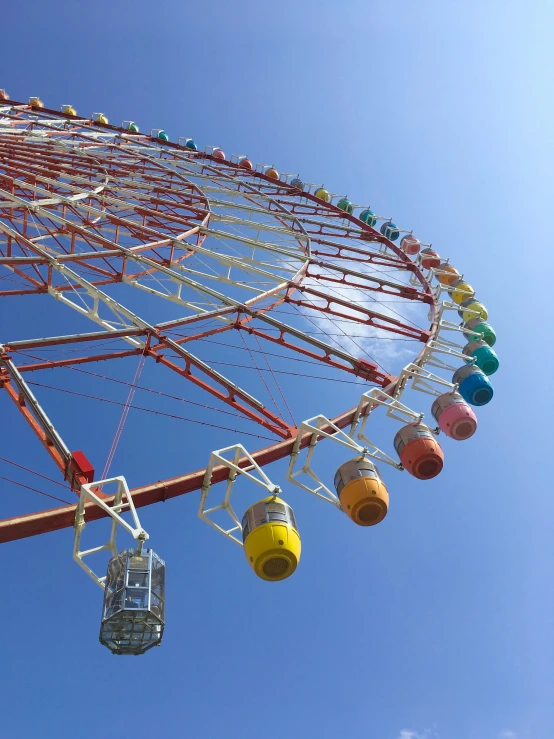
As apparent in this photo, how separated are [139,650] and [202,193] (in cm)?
2082

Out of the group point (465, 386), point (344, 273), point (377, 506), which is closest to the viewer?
point (377, 506)

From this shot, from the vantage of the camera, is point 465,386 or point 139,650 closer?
point 139,650

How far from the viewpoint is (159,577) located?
880 cm

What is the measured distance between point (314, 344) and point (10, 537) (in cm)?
847

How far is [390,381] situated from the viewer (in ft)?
46.3

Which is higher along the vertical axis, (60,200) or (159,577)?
(60,200)

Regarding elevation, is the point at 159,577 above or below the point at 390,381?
below

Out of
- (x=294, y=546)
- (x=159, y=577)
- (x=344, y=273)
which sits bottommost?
(x=159, y=577)

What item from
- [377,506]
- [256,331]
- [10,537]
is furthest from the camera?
[256,331]

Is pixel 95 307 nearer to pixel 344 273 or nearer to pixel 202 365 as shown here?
pixel 202 365

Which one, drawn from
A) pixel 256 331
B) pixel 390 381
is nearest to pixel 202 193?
pixel 256 331

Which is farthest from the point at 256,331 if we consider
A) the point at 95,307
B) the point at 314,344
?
the point at 95,307

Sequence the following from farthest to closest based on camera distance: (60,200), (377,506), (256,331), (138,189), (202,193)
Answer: (202,193) < (138,189) < (60,200) < (256,331) < (377,506)

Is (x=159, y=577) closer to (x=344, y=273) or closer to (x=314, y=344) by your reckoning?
(x=314, y=344)
